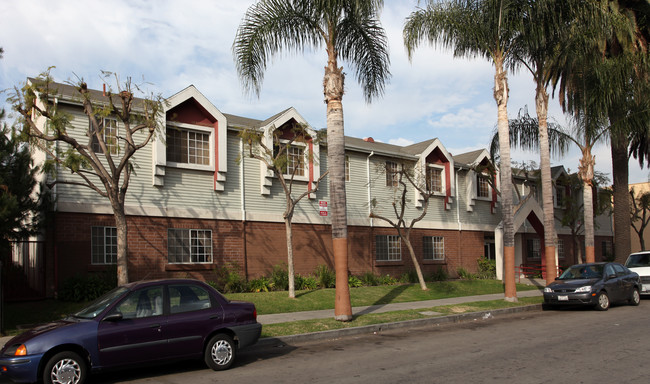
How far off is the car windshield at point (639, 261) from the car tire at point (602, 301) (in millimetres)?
5067

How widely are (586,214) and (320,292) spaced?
1285 centimetres

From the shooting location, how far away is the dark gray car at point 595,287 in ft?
51.7

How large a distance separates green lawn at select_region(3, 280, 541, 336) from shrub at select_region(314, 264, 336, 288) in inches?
35.5

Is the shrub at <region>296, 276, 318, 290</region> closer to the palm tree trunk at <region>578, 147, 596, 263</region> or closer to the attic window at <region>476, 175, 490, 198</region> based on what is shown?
the palm tree trunk at <region>578, 147, 596, 263</region>

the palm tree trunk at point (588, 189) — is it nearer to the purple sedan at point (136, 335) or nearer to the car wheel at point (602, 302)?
the car wheel at point (602, 302)

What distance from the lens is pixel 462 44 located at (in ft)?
60.3

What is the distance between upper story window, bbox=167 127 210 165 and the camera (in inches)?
709

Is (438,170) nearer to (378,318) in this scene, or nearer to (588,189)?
(588,189)

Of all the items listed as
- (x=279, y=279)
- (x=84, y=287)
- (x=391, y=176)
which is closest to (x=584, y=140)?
(x=391, y=176)

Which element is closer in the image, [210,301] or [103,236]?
[210,301]

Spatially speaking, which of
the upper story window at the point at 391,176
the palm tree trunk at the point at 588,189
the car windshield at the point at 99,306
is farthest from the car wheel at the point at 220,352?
the palm tree trunk at the point at 588,189

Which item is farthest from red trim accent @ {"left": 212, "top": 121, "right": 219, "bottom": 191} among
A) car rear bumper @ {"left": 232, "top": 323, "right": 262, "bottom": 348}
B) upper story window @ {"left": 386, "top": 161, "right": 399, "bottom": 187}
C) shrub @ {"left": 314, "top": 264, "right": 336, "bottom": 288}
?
car rear bumper @ {"left": 232, "top": 323, "right": 262, "bottom": 348}

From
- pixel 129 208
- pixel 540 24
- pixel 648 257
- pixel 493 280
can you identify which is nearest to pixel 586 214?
pixel 648 257

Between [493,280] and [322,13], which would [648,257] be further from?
[322,13]
